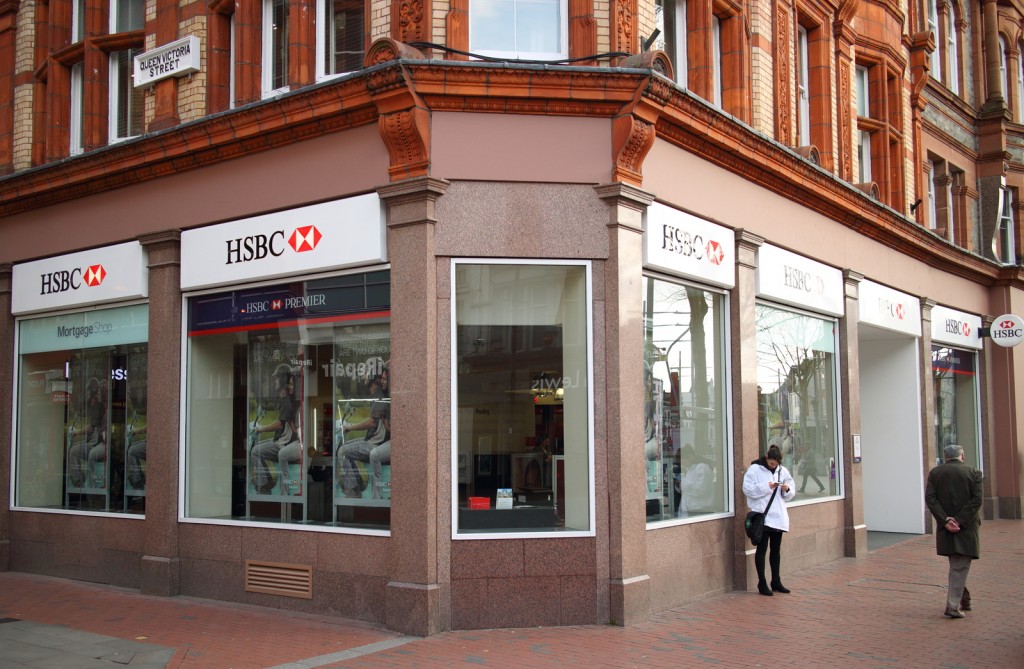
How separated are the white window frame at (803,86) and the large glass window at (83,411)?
1003 centimetres

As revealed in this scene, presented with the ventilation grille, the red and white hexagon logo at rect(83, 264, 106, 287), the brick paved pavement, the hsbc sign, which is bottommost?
the brick paved pavement

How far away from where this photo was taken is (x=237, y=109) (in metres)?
11.2

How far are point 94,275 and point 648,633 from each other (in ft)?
28.0

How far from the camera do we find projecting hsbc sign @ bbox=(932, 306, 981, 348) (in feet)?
64.9

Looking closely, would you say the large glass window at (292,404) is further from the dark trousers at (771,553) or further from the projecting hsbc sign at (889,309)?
the projecting hsbc sign at (889,309)

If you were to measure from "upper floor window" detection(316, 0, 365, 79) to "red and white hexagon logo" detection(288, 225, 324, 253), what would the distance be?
6.06 feet

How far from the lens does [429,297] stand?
9852 mm

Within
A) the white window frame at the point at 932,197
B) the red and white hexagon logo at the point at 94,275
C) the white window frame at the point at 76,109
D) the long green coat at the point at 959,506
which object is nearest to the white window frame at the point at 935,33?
the white window frame at the point at 932,197

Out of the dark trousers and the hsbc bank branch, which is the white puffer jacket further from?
the hsbc bank branch

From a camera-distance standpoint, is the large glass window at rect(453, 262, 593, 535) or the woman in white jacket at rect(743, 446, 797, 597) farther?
the woman in white jacket at rect(743, 446, 797, 597)

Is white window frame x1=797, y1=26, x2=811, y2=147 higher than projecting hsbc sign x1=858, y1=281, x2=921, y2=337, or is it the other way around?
white window frame x1=797, y1=26, x2=811, y2=147

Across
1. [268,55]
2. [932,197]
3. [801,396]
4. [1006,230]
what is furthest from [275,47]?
[1006,230]

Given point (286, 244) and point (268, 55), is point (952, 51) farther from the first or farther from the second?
point (286, 244)

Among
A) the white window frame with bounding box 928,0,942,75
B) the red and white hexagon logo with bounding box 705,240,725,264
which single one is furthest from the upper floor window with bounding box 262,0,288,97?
the white window frame with bounding box 928,0,942,75
